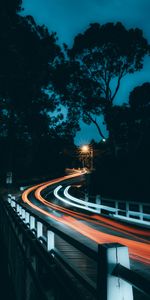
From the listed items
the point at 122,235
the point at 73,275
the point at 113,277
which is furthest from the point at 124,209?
the point at 113,277

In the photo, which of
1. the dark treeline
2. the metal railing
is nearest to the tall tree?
the dark treeline

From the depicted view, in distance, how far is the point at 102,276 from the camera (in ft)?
10.2

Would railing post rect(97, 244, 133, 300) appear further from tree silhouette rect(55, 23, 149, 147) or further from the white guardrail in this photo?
tree silhouette rect(55, 23, 149, 147)

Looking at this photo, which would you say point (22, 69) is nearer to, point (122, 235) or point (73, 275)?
point (122, 235)

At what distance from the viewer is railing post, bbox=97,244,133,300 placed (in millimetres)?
2988

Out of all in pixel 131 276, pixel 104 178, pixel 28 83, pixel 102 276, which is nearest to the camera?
pixel 131 276

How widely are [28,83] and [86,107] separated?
9.67 m

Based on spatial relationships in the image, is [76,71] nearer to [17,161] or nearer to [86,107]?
[86,107]

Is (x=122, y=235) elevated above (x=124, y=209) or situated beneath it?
situated beneath

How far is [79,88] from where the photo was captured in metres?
37.8

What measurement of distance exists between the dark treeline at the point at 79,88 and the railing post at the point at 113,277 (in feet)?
76.4

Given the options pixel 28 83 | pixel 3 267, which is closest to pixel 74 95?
pixel 28 83

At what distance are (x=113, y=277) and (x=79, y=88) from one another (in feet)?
117

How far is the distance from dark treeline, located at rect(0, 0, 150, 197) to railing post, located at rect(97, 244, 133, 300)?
23.3 m
